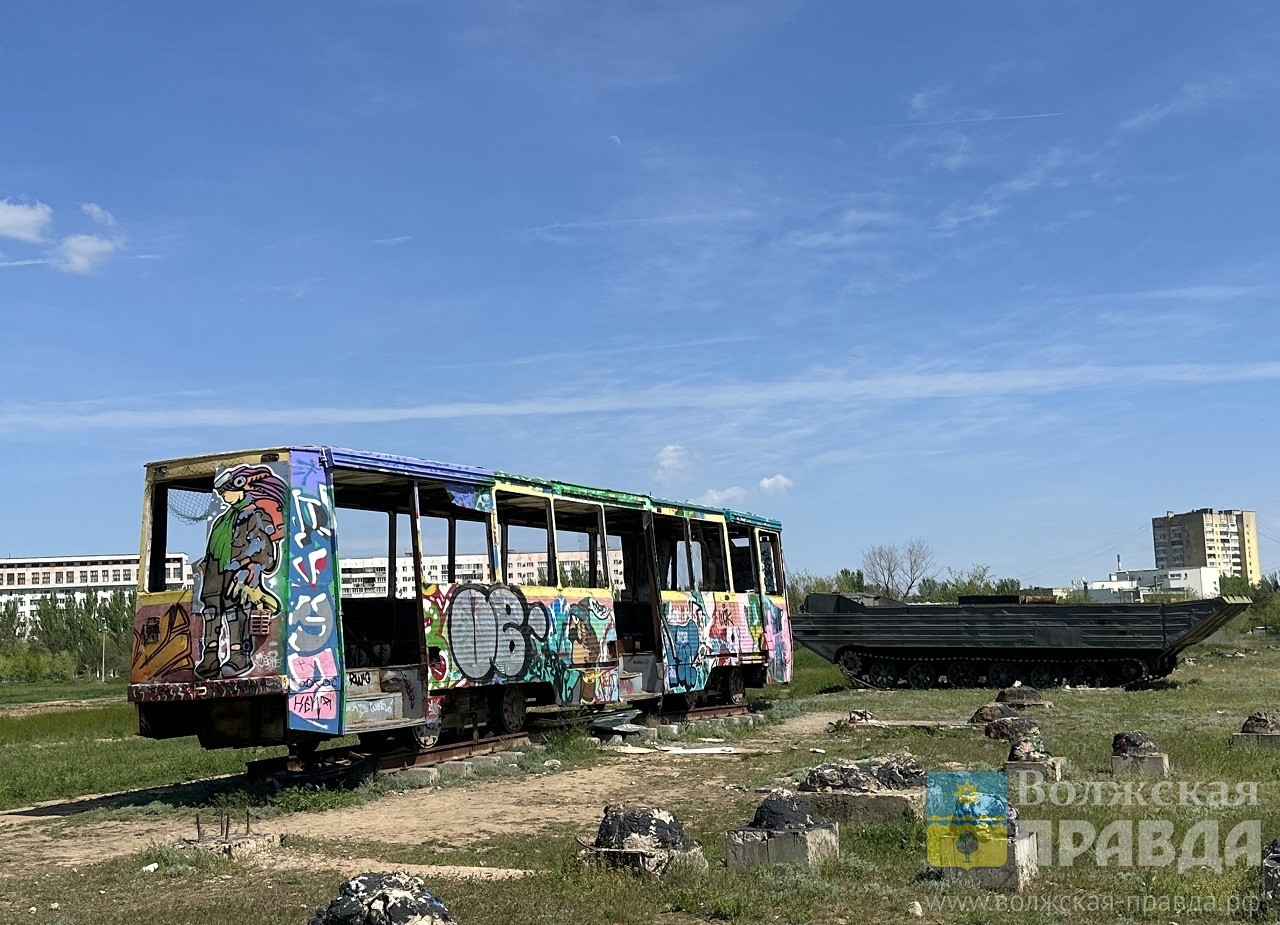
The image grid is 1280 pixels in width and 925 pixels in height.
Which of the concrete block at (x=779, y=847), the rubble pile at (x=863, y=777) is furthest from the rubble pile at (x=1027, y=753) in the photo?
the concrete block at (x=779, y=847)

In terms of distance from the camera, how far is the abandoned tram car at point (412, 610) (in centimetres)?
1282

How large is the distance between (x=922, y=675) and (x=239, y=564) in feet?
73.7

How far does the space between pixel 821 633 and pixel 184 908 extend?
25962 mm

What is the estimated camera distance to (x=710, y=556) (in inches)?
890

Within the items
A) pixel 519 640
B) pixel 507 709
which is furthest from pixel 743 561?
pixel 519 640

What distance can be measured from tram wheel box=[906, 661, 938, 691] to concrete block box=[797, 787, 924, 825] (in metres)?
22.2

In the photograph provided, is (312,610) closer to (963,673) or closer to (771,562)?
(771,562)

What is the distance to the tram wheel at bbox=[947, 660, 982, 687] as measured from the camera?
31.5 metres

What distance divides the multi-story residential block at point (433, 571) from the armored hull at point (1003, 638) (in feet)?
50.8

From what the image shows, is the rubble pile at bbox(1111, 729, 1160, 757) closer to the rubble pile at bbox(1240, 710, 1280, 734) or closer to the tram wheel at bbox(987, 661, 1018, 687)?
the rubble pile at bbox(1240, 710, 1280, 734)

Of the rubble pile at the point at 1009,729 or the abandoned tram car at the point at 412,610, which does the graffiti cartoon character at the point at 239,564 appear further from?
the rubble pile at the point at 1009,729

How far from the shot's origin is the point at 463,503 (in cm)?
1564

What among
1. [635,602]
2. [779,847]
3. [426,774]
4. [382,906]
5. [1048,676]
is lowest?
[1048,676]

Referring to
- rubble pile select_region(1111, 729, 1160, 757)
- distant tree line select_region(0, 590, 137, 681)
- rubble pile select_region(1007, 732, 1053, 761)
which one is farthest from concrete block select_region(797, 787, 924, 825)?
distant tree line select_region(0, 590, 137, 681)
